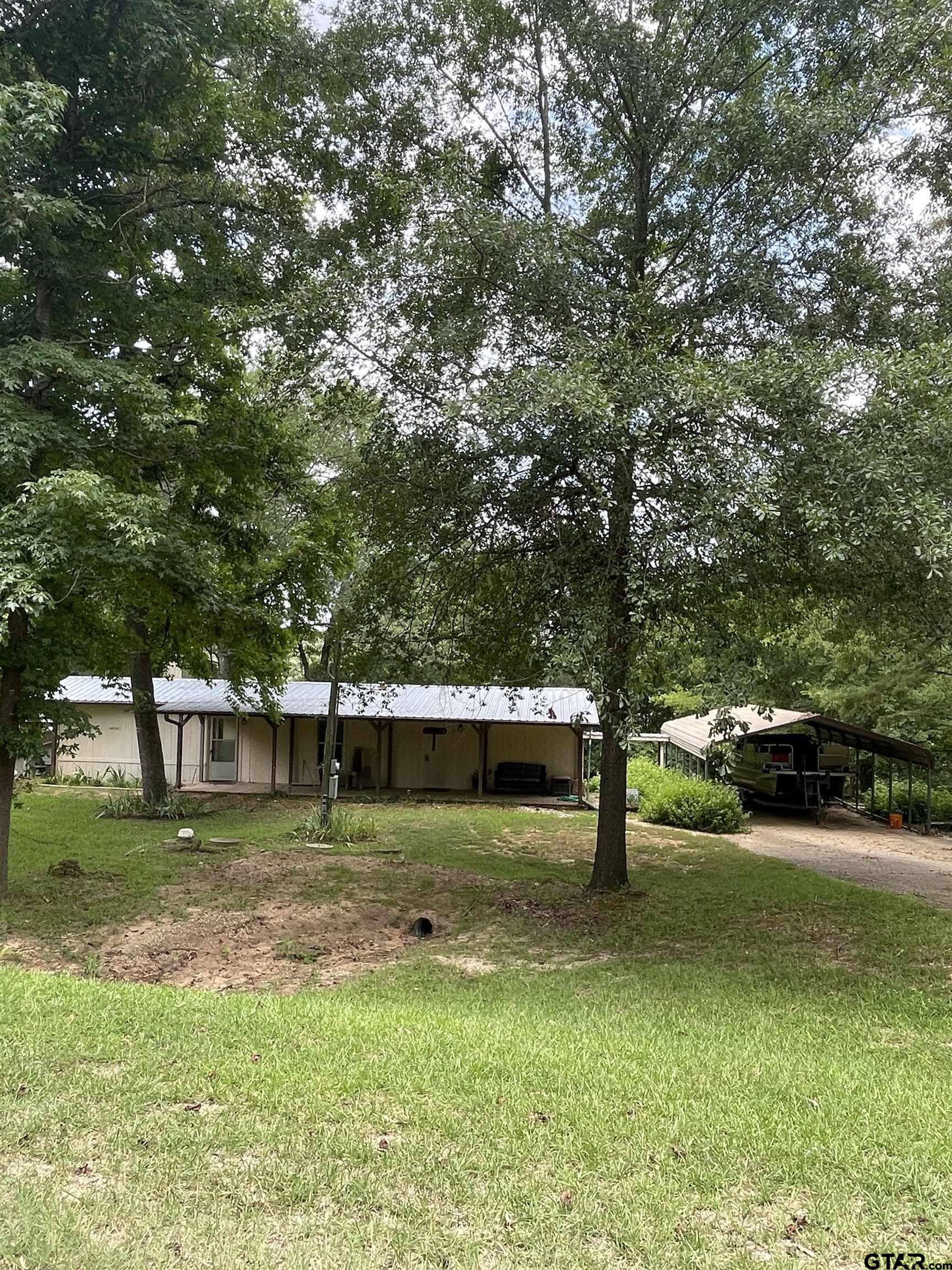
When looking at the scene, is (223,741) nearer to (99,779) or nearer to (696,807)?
(99,779)

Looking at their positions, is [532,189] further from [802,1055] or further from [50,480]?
[802,1055]

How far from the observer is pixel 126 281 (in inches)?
404

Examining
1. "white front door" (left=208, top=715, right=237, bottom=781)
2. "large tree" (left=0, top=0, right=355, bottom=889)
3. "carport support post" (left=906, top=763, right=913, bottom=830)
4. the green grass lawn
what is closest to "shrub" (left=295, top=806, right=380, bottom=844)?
"large tree" (left=0, top=0, right=355, bottom=889)

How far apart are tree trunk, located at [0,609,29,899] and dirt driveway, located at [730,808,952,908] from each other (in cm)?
1143

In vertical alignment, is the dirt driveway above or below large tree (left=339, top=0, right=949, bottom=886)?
below

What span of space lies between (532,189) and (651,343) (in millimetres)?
5148

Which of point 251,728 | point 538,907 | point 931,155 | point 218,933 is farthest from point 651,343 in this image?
point 251,728

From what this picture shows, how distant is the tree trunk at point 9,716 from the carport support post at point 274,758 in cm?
1139

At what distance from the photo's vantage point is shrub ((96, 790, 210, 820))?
56.4 feet

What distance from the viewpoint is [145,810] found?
1747 centimetres

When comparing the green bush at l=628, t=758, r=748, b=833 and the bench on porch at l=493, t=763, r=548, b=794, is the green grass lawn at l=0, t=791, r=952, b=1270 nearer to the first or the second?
the green bush at l=628, t=758, r=748, b=833

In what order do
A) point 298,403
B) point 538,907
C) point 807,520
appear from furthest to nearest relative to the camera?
point 298,403
point 538,907
point 807,520

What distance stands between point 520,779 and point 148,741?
10118mm

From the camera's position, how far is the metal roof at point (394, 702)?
21.1 m
